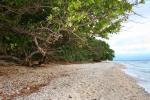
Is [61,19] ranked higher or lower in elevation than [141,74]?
higher

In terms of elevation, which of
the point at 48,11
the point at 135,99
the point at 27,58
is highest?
the point at 48,11

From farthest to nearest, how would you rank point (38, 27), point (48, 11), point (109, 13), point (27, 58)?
1. point (27, 58)
2. point (48, 11)
3. point (38, 27)
4. point (109, 13)

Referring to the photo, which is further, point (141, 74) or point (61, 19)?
point (141, 74)

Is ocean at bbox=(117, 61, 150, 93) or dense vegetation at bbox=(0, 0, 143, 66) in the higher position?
dense vegetation at bbox=(0, 0, 143, 66)

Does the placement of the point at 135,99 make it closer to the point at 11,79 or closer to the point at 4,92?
the point at 4,92

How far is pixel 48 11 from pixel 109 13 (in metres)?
5.03

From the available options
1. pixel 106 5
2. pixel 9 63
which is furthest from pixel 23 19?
pixel 9 63

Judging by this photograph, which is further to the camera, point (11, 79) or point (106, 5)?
point (11, 79)

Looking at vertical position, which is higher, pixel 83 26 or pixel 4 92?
pixel 83 26

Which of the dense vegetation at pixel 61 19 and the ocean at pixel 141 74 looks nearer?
the dense vegetation at pixel 61 19

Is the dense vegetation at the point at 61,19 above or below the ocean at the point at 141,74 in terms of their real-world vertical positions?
above

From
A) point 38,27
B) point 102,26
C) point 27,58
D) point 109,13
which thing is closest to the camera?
point 109,13

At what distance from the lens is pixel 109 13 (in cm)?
1855

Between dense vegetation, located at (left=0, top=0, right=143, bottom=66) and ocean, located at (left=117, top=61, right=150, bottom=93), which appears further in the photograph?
ocean, located at (left=117, top=61, right=150, bottom=93)
